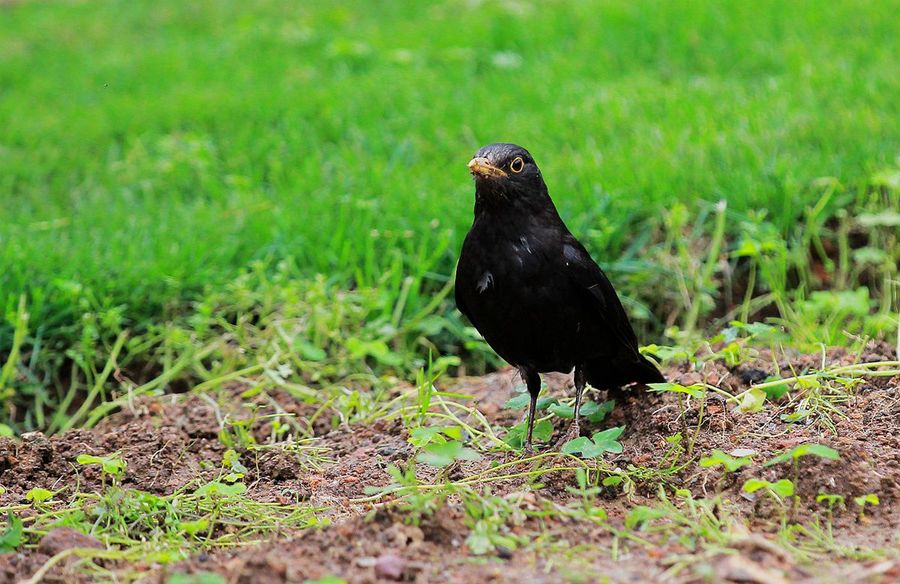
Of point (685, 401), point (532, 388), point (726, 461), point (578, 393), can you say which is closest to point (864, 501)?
point (726, 461)

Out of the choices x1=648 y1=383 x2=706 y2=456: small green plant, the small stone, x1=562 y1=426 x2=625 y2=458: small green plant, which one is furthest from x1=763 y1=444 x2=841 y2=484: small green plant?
A: the small stone

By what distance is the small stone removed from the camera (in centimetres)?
277

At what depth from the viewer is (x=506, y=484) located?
3.65m

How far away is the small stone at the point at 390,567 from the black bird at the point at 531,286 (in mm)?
1264

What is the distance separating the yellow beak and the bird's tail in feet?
2.50

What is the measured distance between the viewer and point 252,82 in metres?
8.68

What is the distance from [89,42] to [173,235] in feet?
16.9

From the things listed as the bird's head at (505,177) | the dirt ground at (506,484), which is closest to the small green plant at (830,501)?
the dirt ground at (506,484)

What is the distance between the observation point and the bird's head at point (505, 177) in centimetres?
398

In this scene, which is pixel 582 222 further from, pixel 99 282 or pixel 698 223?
pixel 99 282

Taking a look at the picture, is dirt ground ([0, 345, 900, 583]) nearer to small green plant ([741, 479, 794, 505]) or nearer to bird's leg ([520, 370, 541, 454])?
small green plant ([741, 479, 794, 505])

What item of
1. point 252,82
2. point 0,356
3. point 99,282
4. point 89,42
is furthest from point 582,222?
point 89,42

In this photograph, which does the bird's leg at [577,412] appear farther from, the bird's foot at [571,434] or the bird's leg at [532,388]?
the bird's leg at [532,388]

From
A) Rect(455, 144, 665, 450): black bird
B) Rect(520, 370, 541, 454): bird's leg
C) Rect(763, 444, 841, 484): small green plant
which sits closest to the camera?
Rect(763, 444, 841, 484): small green plant
